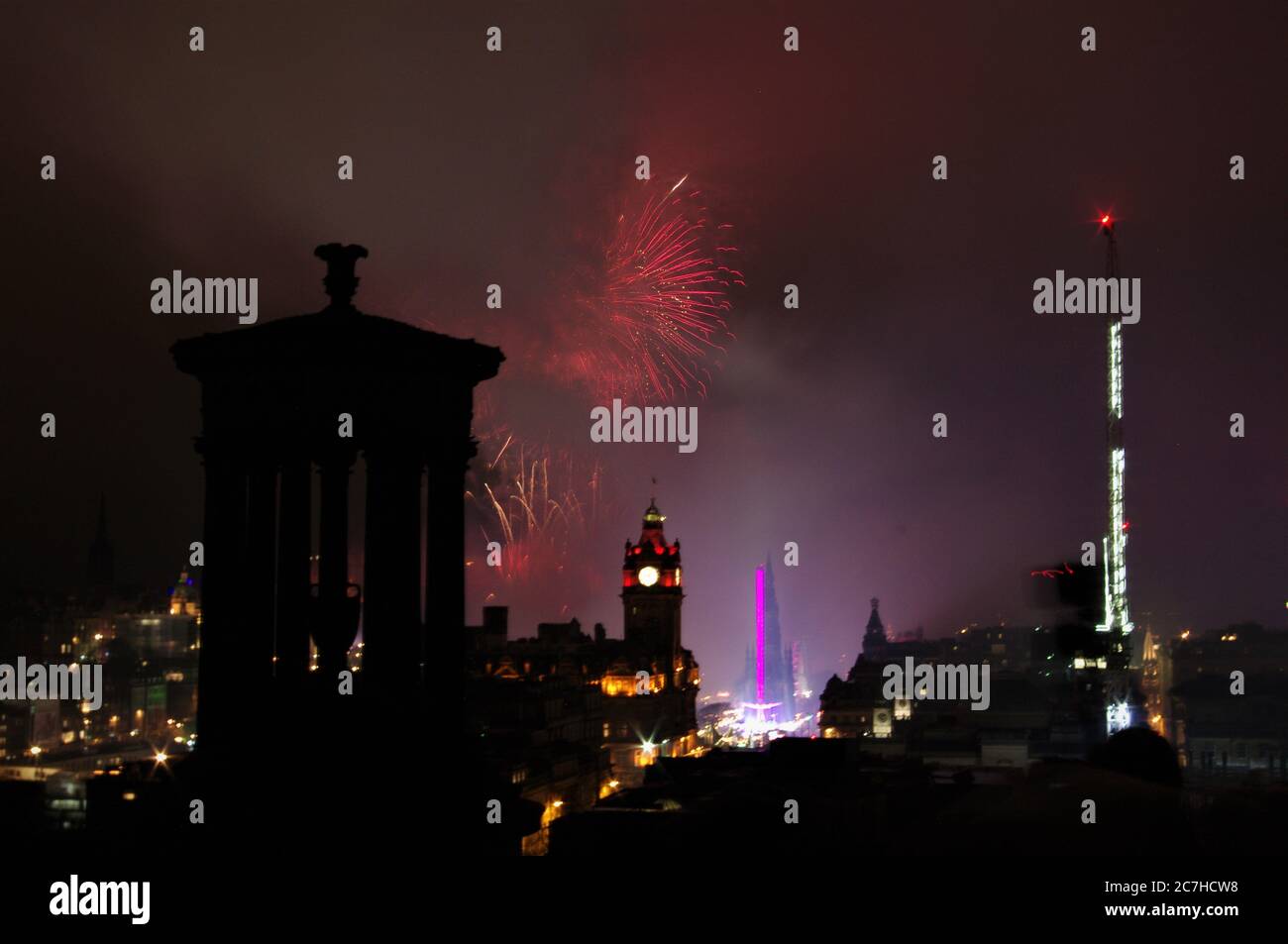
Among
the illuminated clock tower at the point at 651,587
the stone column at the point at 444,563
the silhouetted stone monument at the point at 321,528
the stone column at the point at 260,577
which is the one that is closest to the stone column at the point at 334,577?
the silhouetted stone monument at the point at 321,528

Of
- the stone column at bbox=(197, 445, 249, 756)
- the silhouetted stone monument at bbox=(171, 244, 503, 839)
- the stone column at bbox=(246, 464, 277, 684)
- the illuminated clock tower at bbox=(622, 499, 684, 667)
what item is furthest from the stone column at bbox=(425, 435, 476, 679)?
the illuminated clock tower at bbox=(622, 499, 684, 667)

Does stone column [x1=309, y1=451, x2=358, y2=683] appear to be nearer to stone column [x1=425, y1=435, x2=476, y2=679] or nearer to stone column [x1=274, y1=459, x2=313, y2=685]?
stone column [x1=274, y1=459, x2=313, y2=685]

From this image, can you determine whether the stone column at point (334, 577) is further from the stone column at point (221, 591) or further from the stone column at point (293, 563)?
the stone column at point (221, 591)

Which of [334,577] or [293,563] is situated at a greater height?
[293,563]

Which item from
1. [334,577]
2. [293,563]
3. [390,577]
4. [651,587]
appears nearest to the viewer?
[334,577]

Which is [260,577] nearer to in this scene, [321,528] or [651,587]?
[321,528]

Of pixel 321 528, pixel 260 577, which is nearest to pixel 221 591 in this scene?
pixel 260 577
